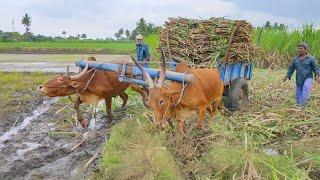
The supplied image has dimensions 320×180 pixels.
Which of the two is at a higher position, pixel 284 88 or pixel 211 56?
pixel 211 56

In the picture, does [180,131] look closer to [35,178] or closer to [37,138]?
[35,178]

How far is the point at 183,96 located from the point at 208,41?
79.6 inches

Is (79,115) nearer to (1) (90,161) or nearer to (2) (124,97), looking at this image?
(2) (124,97)

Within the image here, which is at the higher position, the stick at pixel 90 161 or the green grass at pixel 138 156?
the green grass at pixel 138 156

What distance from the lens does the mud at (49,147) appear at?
608cm

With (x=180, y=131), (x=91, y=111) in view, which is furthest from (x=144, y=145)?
(x=91, y=111)

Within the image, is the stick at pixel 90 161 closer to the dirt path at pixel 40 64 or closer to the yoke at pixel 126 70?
the yoke at pixel 126 70

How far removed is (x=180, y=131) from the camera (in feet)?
21.8

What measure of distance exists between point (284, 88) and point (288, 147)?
4.87 m

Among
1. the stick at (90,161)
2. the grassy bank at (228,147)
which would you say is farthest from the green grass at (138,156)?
the stick at (90,161)

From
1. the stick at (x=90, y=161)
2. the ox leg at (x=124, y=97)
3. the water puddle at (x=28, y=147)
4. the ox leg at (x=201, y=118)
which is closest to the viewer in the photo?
the stick at (x=90, y=161)

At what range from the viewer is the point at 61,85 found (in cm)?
774

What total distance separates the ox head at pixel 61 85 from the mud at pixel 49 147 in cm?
71

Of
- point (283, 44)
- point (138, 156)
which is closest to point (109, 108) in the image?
point (138, 156)
